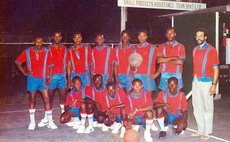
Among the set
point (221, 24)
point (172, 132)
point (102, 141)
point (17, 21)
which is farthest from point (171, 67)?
point (17, 21)

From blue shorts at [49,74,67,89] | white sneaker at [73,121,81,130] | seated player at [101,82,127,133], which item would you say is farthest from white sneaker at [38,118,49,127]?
seated player at [101,82,127,133]

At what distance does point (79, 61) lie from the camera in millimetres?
7660

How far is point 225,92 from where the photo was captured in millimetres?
12211

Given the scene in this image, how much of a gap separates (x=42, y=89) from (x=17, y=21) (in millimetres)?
16257

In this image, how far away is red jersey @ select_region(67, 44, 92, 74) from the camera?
7.67 m

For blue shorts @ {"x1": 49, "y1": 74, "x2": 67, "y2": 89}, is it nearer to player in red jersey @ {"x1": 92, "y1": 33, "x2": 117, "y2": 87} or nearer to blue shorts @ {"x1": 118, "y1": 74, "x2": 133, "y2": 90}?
player in red jersey @ {"x1": 92, "y1": 33, "x2": 117, "y2": 87}

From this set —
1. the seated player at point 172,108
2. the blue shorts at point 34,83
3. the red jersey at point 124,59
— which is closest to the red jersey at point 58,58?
the blue shorts at point 34,83

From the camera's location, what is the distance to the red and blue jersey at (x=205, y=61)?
6406 mm

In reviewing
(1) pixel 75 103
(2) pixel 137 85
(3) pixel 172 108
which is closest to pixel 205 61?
(3) pixel 172 108

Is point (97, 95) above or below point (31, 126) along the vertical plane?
above

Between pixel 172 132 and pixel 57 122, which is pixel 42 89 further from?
pixel 172 132

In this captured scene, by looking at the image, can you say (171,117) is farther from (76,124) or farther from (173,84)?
(76,124)

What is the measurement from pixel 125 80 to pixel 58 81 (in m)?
1.58

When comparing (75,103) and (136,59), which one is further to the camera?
(75,103)
